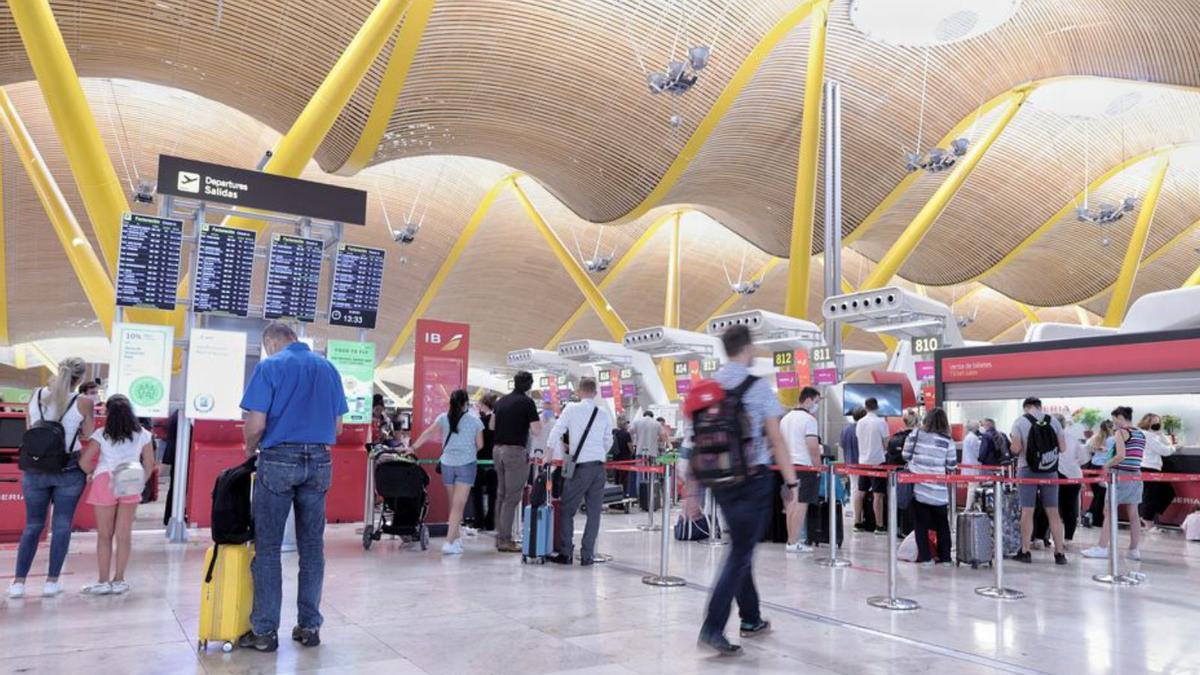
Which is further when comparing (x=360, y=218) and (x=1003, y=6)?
(x=1003, y=6)

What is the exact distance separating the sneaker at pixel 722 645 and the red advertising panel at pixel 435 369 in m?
6.04

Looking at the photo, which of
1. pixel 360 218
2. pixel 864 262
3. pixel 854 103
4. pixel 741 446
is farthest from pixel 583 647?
pixel 864 262

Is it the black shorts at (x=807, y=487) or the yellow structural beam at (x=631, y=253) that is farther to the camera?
the yellow structural beam at (x=631, y=253)

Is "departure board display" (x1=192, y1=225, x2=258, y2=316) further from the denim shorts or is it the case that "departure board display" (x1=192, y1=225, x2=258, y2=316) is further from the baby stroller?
the denim shorts

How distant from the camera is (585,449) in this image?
289 inches

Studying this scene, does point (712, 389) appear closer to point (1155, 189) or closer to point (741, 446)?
point (741, 446)

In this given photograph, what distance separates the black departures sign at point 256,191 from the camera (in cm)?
877

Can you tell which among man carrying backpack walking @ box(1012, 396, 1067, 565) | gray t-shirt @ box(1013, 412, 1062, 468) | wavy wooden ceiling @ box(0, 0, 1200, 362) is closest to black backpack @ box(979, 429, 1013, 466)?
man carrying backpack walking @ box(1012, 396, 1067, 565)

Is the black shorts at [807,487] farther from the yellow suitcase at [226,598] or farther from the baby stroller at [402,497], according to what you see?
the yellow suitcase at [226,598]

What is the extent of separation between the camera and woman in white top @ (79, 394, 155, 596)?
555 centimetres

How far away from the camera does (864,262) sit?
143 feet

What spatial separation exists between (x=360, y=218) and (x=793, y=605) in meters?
6.13

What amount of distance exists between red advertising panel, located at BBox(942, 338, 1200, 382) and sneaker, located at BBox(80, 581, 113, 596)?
11371mm

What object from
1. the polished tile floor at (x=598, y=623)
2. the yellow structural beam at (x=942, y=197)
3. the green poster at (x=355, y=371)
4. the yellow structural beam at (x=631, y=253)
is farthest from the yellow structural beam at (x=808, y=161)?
the yellow structural beam at (x=631, y=253)
